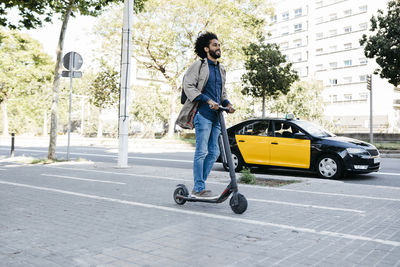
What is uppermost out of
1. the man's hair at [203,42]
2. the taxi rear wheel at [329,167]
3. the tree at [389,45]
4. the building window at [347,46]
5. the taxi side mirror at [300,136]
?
the building window at [347,46]

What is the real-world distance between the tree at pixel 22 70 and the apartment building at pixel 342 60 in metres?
32.1

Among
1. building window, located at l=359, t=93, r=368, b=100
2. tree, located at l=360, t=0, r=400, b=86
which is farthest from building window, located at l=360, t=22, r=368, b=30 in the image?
tree, located at l=360, t=0, r=400, b=86

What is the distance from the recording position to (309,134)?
9.39 m

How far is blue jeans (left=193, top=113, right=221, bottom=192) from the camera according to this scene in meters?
4.92

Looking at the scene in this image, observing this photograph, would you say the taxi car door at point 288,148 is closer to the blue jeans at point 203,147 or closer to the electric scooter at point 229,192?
the blue jeans at point 203,147

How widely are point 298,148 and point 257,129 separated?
1.23 m

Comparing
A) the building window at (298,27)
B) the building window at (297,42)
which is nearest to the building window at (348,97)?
the building window at (297,42)

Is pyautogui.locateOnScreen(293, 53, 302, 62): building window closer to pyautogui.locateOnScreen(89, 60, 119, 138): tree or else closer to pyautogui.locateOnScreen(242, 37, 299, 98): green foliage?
pyautogui.locateOnScreen(89, 60, 119, 138): tree

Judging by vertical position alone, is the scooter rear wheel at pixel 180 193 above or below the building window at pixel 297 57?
below

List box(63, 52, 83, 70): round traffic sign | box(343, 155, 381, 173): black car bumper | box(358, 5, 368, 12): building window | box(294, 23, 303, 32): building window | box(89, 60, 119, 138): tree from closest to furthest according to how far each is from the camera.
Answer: box(343, 155, 381, 173): black car bumper
box(63, 52, 83, 70): round traffic sign
box(89, 60, 119, 138): tree
box(358, 5, 368, 12): building window
box(294, 23, 303, 32): building window

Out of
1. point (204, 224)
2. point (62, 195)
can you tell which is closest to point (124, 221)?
point (204, 224)

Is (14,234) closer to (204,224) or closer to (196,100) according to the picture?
(204,224)

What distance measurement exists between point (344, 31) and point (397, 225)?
58109 millimetres

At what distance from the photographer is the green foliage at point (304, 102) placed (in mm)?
41781
